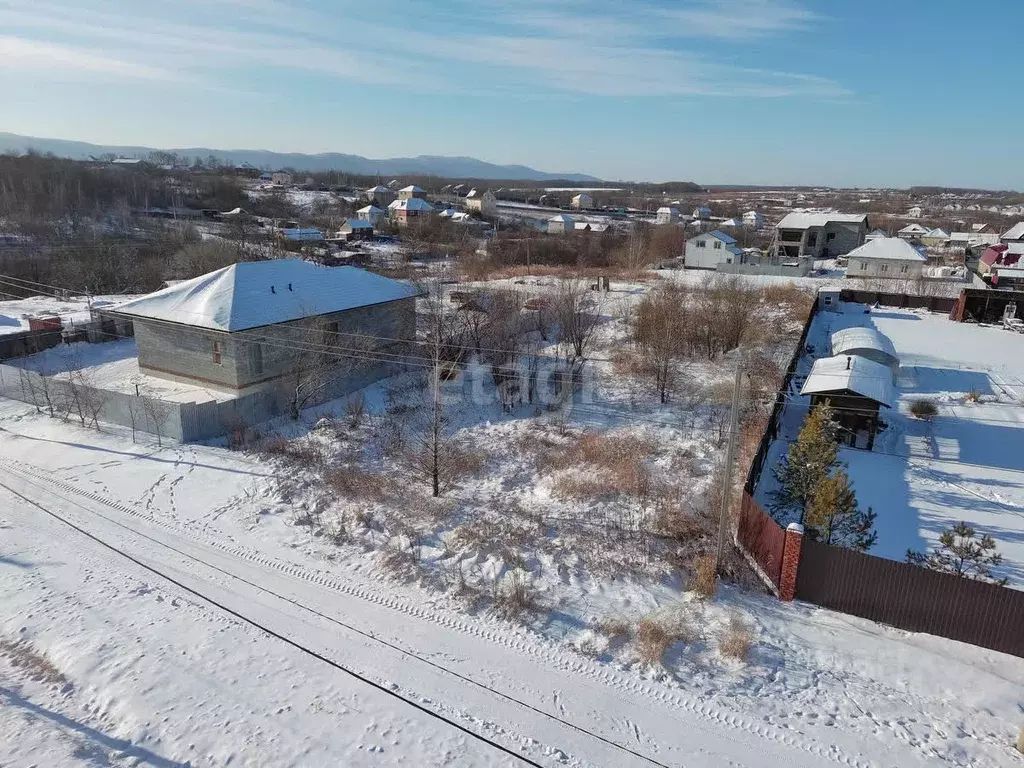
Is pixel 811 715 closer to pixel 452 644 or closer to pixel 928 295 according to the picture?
pixel 452 644

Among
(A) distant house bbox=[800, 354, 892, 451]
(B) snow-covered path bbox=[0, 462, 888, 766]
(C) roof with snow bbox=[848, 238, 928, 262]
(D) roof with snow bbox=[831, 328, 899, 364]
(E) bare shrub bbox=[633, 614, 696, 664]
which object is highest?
(C) roof with snow bbox=[848, 238, 928, 262]

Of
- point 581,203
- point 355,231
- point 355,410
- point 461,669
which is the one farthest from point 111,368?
point 581,203

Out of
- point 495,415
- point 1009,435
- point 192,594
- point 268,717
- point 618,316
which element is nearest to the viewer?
point 268,717

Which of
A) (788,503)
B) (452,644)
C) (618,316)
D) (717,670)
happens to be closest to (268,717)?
(452,644)

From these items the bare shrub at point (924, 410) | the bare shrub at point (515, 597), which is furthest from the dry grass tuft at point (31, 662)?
the bare shrub at point (924, 410)

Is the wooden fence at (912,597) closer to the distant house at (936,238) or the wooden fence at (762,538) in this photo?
the wooden fence at (762,538)

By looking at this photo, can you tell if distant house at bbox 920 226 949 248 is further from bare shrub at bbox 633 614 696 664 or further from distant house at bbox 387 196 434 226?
bare shrub at bbox 633 614 696 664

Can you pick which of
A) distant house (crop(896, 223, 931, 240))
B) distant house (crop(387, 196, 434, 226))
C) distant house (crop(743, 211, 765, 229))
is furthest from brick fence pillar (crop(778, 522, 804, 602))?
distant house (crop(743, 211, 765, 229))
